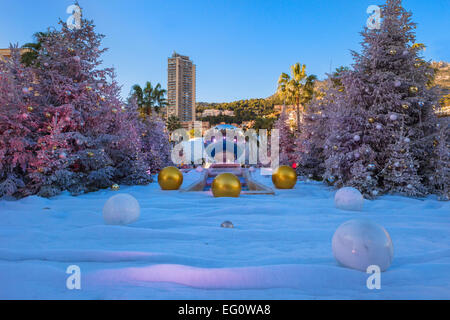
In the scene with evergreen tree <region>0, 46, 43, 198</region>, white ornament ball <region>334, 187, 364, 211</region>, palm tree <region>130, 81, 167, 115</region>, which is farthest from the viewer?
palm tree <region>130, 81, 167, 115</region>

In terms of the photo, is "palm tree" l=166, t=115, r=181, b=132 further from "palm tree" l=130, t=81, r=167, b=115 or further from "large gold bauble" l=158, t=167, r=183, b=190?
"large gold bauble" l=158, t=167, r=183, b=190

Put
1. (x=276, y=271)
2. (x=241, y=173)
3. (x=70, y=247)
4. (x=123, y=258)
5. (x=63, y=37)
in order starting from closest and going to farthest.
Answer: (x=276, y=271)
(x=123, y=258)
(x=70, y=247)
(x=63, y=37)
(x=241, y=173)

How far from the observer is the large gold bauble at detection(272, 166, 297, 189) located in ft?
27.2

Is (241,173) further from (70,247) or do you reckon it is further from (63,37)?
(70,247)

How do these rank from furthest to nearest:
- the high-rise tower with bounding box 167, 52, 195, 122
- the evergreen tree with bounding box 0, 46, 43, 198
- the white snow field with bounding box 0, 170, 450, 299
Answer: the high-rise tower with bounding box 167, 52, 195, 122 < the evergreen tree with bounding box 0, 46, 43, 198 < the white snow field with bounding box 0, 170, 450, 299

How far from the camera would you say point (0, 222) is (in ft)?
14.4

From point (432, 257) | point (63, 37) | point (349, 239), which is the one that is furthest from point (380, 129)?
point (63, 37)

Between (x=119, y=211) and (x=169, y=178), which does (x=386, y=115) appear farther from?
(x=119, y=211)

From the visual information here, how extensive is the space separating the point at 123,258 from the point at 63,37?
810cm

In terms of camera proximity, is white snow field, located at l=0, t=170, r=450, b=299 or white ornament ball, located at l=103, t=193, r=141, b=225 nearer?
white snow field, located at l=0, t=170, r=450, b=299

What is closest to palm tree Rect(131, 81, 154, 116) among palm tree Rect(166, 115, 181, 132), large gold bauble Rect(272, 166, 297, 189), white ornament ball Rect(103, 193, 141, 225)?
palm tree Rect(166, 115, 181, 132)

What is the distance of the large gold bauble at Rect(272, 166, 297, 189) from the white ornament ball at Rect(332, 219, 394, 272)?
5796 millimetres

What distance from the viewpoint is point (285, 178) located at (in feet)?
27.2

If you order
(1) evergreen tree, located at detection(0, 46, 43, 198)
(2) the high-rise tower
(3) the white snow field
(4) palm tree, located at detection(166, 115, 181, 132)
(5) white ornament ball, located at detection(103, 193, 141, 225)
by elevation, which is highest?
(2) the high-rise tower
